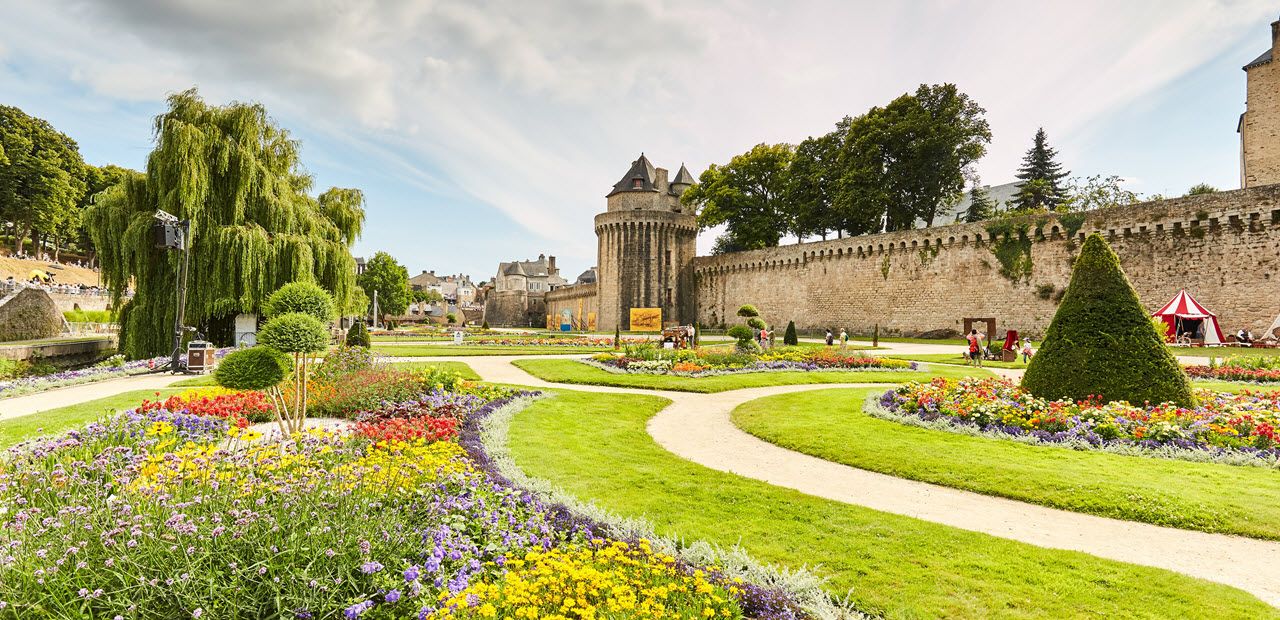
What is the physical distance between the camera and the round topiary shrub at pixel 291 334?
23.2 ft

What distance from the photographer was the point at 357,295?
23.8 meters

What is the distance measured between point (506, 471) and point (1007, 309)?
33.0 m

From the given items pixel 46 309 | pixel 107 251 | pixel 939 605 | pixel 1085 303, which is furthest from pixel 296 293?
pixel 46 309

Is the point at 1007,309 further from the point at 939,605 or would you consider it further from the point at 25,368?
the point at 25,368

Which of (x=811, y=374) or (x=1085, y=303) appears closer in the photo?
(x=1085, y=303)

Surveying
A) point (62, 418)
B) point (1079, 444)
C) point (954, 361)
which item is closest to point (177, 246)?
point (62, 418)

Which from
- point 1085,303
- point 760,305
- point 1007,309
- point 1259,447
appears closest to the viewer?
point 1259,447

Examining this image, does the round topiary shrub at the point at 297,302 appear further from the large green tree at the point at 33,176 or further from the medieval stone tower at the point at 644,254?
the large green tree at the point at 33,176

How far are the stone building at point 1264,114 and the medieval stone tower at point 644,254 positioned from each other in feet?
117

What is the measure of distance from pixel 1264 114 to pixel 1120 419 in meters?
40.7

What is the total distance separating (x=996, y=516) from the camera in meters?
5.39

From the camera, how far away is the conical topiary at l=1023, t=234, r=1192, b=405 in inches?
347

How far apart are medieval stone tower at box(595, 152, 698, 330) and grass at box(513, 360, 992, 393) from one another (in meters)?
31.5

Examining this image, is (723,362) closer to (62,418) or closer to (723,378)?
(723,378)
